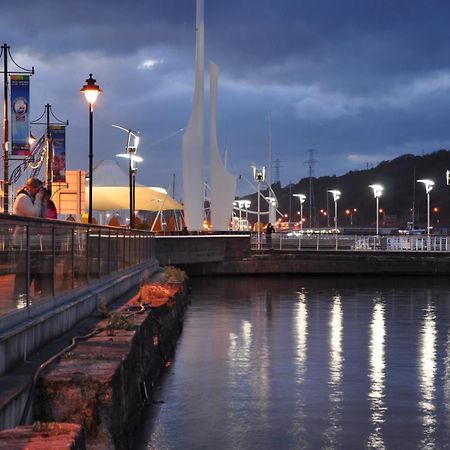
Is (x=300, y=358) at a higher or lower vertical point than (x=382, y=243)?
lower

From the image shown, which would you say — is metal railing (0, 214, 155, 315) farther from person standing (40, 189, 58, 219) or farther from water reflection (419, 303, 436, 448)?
water reflection (419, 303, 436, 448)

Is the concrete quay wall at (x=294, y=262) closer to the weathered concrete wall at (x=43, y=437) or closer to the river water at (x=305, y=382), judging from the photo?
the river water at (x=305, y=382)

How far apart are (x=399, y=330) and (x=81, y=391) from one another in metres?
17.2

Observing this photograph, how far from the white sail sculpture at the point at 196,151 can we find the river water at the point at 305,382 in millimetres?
31991

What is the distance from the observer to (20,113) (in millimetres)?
34656

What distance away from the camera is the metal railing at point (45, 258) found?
386 inches

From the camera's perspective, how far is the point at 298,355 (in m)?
19.6

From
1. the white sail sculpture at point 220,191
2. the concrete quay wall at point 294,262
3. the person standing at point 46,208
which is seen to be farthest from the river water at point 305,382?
the white sail sculpture at point 220,191

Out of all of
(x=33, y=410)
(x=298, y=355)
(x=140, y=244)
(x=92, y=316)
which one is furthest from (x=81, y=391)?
(x=140, y=244)

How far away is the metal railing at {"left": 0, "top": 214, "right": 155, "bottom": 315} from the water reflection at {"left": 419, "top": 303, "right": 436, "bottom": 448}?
5433 millimetres

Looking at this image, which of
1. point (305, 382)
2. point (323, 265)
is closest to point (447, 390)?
point (305, 382)

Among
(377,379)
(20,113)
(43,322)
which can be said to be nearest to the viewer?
(43,322)

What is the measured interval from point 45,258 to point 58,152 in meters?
34.9

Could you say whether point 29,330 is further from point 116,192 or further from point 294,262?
point 116,192
